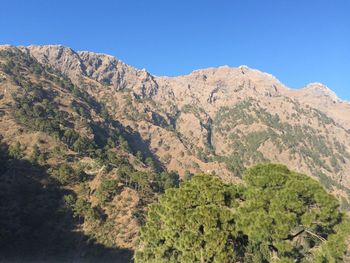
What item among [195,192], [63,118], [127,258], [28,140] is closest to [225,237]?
[195,192]

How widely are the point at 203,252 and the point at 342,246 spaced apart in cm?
1143

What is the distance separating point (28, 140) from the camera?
133500 millimetres

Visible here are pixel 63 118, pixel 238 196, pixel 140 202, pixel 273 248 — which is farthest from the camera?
pixel 63 118

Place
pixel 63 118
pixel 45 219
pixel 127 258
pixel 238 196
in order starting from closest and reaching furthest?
pixel 238 196 → pixel 127 258 → pixel 45 219 → pixel 63 118

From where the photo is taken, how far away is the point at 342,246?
31656mm

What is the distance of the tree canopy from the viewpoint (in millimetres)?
32000

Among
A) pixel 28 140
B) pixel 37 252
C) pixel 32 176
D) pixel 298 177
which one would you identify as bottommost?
pixel 37 252

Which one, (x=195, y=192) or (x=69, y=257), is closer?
(x=195, y=192)

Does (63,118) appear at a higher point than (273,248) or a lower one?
higher

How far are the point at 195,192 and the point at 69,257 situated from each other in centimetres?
7209

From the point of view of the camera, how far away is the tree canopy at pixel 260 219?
3200cm

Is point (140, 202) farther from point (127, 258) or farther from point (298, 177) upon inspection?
point (298, 177)

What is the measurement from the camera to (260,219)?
3183cm

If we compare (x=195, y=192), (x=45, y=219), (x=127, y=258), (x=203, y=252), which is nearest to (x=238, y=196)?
(x=195, y=192)
